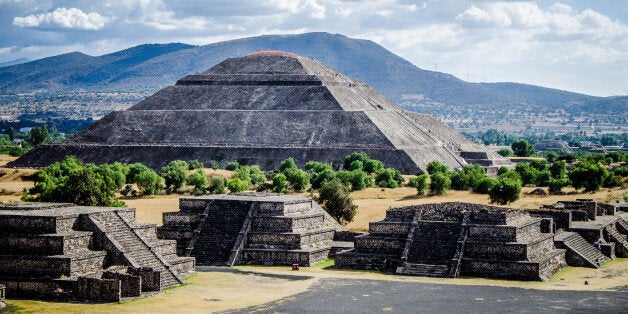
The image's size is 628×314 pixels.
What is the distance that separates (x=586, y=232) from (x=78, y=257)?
31.2 m

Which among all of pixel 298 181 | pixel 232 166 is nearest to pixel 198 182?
pixel 298 181

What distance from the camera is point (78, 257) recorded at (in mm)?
47719

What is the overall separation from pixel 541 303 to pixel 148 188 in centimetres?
5902

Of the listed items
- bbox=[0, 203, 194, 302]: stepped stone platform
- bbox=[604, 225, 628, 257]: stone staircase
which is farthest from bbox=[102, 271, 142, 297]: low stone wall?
bbox=[604, 225, 628, 257]: stone staircase

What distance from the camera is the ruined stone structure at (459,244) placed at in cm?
5381

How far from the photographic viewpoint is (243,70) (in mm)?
175875

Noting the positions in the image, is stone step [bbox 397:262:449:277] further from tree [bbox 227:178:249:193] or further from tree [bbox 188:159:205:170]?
tree [bbox 188:159:205:170]

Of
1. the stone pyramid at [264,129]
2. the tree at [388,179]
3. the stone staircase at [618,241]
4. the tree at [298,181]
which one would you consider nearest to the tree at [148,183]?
the tree at [298,181]

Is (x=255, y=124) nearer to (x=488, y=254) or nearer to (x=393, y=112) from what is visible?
(x=393, y=112)

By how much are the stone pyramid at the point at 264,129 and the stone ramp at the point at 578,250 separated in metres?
67.8

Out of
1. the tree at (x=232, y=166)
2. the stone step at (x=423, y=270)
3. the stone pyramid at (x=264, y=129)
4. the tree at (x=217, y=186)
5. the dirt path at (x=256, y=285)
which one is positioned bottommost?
the dirt path at (x=256, y=285)

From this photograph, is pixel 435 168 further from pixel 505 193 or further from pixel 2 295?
pixel 2 295

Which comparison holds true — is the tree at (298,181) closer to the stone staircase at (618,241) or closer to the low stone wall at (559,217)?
the low stone wall at (559,217)

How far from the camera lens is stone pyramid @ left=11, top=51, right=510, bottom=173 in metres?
140
